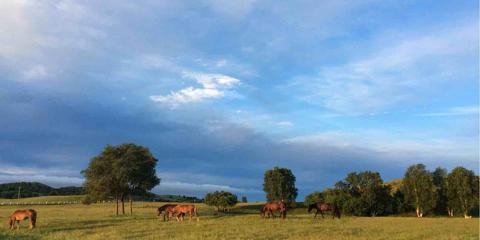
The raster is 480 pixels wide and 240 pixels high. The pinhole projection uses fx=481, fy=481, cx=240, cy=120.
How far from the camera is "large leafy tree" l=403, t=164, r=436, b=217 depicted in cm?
8325

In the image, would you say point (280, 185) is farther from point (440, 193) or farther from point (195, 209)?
point (195, 209)

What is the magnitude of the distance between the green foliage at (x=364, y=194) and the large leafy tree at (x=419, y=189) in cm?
420

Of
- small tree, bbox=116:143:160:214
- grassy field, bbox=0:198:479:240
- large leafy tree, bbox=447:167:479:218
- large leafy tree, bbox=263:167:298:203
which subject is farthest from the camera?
large leafy tree, bbox=263:167:298:203

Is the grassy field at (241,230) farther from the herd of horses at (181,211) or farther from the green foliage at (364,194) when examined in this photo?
the green foliage at (364,194)

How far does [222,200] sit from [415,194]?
3449 cm

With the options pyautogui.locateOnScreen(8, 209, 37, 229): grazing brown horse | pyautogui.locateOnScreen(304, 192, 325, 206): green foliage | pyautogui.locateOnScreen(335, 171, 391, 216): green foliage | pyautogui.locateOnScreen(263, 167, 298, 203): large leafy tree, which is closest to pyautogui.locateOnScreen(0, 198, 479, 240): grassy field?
pyautogui.locateOnScreen(8, 209, 37, 229): grazing brown horse

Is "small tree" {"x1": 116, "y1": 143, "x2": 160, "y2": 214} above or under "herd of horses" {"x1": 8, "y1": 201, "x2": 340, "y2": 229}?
above

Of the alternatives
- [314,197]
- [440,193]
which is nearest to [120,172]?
[314,197]

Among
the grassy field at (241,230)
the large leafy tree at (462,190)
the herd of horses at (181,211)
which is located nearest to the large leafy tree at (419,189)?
the large leafy tree at (462,190)

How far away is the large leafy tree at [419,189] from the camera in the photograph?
83250mm

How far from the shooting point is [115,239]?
81.3ft

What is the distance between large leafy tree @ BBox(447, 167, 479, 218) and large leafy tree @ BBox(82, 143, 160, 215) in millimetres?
53020

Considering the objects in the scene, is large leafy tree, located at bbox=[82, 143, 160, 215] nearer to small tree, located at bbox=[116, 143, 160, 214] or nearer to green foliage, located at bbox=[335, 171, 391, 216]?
small tree, located at bbox=[116, 143, 160, 214]

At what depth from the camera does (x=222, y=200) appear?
88.2 meters
